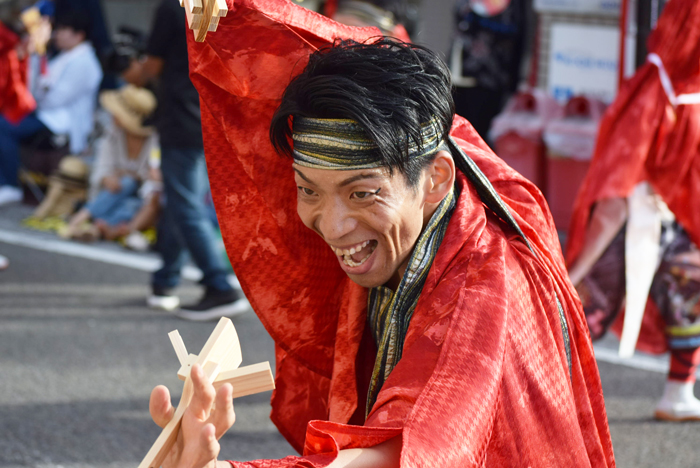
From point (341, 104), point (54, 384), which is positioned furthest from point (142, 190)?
point (341, 104)

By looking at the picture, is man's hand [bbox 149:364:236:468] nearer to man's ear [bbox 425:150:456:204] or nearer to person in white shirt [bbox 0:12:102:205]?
man's ear [bbox 425:150:456:204]

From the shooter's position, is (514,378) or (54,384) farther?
(54,384)

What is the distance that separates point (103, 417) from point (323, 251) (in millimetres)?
1765

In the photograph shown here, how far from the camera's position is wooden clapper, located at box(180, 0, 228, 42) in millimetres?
1407

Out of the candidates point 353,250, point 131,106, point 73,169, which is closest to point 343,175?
point 353,250

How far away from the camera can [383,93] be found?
4.84 feet

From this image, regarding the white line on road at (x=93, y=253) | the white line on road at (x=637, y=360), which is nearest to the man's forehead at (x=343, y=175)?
the white line on road at (x=637, y=360)

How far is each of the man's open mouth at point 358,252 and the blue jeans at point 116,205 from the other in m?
5.33

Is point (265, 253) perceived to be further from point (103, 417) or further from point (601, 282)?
point (601, 282)

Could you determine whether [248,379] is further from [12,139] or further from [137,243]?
[12,139]

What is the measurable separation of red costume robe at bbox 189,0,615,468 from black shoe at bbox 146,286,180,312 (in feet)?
9.18

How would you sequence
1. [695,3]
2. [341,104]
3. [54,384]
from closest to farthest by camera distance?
[341,104] → [695,3] → [54,384]

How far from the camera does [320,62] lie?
1.54 m

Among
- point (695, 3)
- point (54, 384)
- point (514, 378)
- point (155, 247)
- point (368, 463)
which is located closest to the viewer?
point (368, 463)
